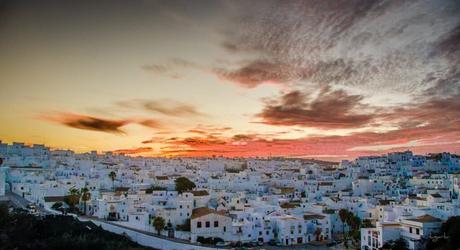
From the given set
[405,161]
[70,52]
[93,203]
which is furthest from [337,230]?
[405,161]

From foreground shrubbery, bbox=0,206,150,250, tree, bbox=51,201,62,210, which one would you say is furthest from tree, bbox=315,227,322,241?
tree, bbox=51,201,62,210

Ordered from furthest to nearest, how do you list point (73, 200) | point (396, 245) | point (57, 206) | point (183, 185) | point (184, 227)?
point (183, 185)
point (73, 200)
point (57, 206)
point (184, 227)
point (396, 245)

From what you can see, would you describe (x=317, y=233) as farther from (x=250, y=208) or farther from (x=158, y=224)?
(x=158, y=224)

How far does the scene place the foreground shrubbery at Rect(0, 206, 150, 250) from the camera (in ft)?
31.5

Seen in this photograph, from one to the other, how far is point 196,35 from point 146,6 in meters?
1.27

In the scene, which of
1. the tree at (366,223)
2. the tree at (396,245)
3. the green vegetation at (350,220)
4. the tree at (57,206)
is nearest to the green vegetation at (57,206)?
the tree at (57,206)

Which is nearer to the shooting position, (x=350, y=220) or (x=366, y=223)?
(x=366, y=223)

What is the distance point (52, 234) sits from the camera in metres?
10.5

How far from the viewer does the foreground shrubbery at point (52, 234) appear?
961 cm

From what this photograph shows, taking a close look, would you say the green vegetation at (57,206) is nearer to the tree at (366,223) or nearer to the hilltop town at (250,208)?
the hilltop town at (250,208)

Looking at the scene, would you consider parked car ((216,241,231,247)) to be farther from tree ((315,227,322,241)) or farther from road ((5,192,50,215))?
road ((5,192,50,215))

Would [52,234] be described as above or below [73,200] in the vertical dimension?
below

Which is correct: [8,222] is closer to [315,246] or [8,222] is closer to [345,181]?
[315,246]

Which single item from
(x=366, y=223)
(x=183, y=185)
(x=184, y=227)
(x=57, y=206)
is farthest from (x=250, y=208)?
(x=57, y=206)
